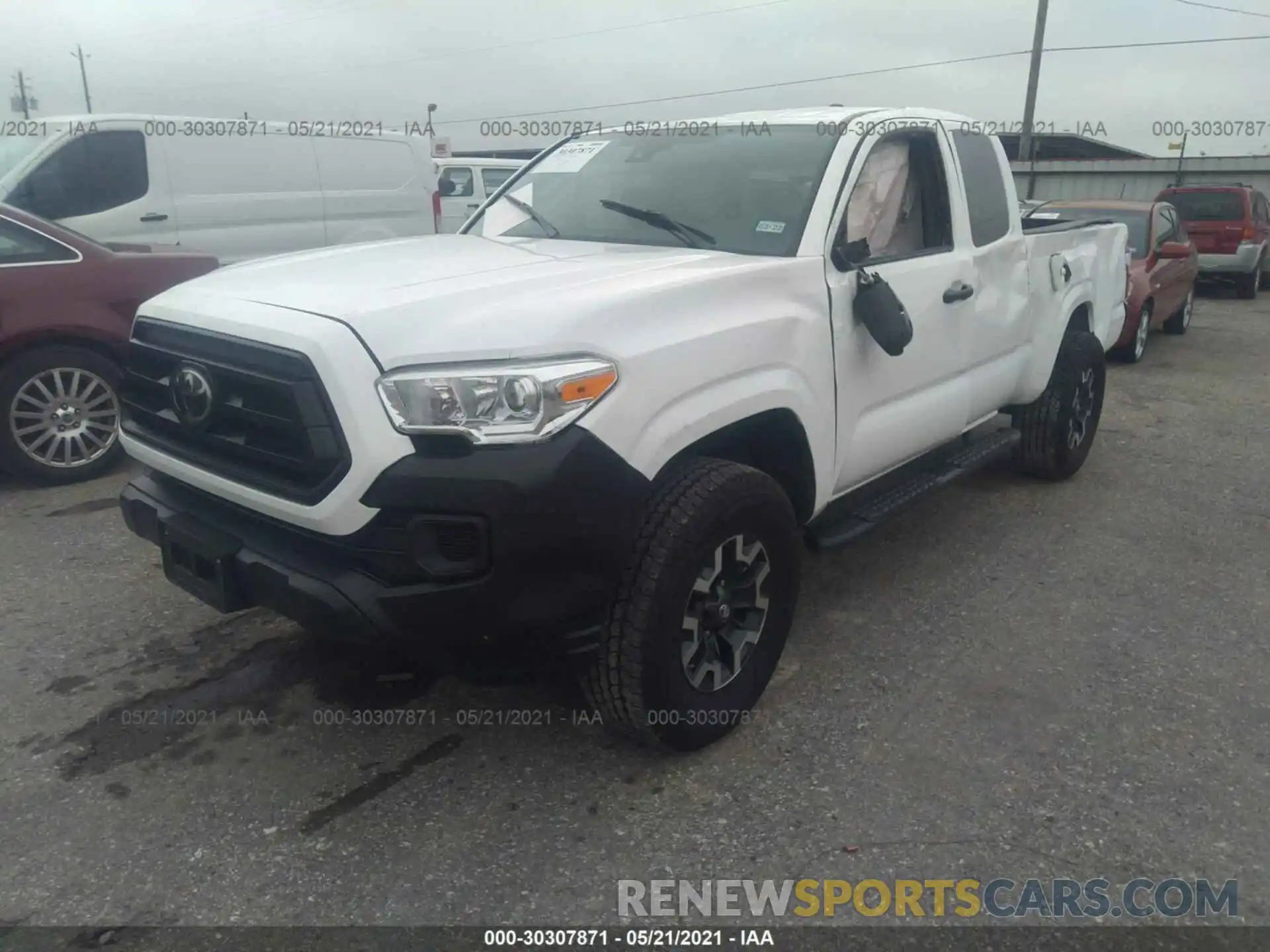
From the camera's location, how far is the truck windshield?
3438mm

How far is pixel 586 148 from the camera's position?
4.25 m

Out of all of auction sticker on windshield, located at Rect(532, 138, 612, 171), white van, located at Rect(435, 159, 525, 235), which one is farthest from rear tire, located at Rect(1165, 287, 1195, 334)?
auction sticker on windshield, located at Rect(532, 138, 612, 171)

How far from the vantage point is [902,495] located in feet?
12.9

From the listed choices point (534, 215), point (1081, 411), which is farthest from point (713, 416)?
point (1081, 411)

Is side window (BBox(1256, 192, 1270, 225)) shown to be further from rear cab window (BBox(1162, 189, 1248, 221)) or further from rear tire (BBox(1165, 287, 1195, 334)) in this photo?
rear tire (BBox(1165, 287, 1195, 334))

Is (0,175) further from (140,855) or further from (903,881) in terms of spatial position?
(903,881)

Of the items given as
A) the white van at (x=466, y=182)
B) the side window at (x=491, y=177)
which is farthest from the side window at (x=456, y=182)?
the side window at (x=491, y=177)

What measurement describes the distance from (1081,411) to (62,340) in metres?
5.48

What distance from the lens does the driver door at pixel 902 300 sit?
3396 millimetres

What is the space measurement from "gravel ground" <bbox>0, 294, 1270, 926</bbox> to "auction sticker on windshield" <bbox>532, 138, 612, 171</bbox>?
6.56 feet

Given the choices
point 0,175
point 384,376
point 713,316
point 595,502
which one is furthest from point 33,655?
point 0,175

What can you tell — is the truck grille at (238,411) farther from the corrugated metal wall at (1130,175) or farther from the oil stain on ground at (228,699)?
the corrugated metal wall at (1130,175)

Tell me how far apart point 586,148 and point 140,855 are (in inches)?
121

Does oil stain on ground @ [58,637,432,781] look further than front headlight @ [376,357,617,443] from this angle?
Yes
